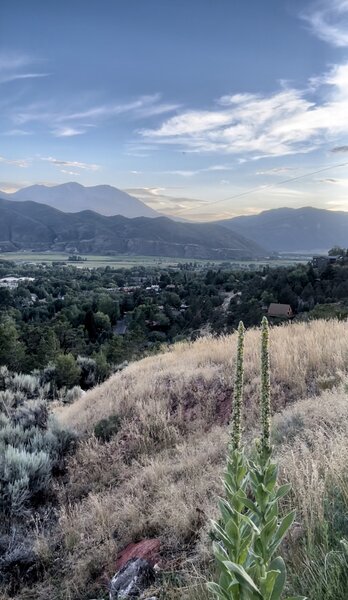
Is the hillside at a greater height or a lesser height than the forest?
greater

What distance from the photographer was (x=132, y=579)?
9.27 ft

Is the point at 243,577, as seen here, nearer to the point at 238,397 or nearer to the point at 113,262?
the point at 238,397

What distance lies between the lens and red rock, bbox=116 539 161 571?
3055 millimetres

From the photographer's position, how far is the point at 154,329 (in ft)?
148

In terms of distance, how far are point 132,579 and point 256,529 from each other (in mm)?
2189

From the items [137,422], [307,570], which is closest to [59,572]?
[307,570]

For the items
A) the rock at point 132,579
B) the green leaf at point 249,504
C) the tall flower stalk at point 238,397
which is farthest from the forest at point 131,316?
the green leaf at point 249,504

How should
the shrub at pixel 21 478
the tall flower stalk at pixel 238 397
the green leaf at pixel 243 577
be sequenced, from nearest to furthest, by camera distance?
1. the green leaf at pixel 243 577
2. the tall flower stalk at pixel 238 397
3. the shrub at pixel 21 478

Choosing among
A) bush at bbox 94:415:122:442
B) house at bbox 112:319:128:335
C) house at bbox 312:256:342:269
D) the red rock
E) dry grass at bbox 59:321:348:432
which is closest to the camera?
the red rock

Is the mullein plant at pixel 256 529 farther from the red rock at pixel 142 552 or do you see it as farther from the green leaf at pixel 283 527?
the red rock at pixel 142 552

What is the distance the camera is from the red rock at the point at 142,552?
120 inches

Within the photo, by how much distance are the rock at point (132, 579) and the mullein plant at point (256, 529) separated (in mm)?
1913

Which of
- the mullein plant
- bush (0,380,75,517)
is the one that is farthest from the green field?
the mullein plant

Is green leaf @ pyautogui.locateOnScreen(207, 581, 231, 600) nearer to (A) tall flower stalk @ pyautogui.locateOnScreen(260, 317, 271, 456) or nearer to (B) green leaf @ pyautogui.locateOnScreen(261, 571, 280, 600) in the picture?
(B) green leaf @ pyautogui.locateOnScreen(261, 571, 280, 600)
